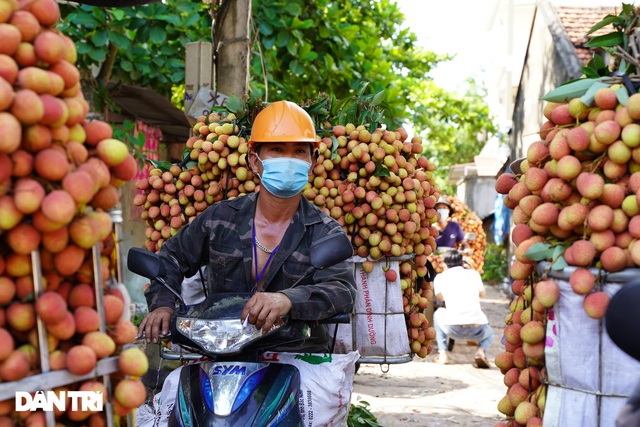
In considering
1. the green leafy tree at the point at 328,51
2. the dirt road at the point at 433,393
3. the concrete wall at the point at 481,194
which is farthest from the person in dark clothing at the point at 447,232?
the concrete wall at the point at 481,194

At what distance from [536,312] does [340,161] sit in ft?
7.30

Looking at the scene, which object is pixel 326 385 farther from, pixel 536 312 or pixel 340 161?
pixel 340 161

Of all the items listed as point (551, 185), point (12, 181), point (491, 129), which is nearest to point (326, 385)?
point (551, 185)

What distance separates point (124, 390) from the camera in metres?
1.83

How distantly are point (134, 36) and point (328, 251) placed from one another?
5.49 metres

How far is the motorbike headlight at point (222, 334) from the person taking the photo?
2641 mm

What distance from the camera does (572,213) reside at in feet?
8.15

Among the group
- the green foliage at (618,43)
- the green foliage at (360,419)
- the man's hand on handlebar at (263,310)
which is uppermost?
the green foliage at (618,43)

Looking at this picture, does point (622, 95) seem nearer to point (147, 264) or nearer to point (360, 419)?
point (147, 264)

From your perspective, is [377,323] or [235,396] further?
[377,323]

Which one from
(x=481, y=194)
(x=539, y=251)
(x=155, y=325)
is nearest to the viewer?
(x=539, y=251)

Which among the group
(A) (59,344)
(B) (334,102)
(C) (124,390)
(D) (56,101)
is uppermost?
(B) (334,102)

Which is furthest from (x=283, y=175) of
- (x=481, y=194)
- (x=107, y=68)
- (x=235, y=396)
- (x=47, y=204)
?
(x=481, y=194)

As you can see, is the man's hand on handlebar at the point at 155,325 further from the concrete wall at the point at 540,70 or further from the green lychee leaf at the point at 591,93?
the concrete wall at the point at 540,70
